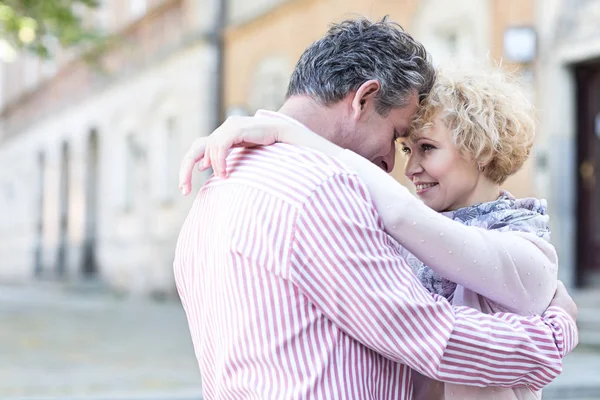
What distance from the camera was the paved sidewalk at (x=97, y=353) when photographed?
7695mm

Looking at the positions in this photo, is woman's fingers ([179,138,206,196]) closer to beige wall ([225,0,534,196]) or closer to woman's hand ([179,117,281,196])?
woman's hand ([179,117,281,196])

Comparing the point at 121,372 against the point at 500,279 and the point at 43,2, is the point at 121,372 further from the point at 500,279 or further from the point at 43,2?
the point at 500,279

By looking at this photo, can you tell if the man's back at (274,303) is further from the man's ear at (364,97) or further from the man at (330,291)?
the man's ear at (364,97)

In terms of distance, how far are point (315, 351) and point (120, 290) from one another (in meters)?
21.9

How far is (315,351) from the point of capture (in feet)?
5.79

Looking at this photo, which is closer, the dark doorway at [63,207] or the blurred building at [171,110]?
the blurred building at [171,110]

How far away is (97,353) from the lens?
10.6 m

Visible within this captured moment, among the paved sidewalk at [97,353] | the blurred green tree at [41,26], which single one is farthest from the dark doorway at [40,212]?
the blurred green tree at [41,26]

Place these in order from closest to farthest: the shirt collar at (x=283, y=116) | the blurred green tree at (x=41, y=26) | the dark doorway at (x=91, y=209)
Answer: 1. the shirt collar at (x=283, y=116)
2. the blurred green tree at (x=41, y=26)
3. the dark doorway at (x=91, y=209)

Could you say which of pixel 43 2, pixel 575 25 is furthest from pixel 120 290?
pixel 575 25

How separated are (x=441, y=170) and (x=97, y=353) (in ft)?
29.0

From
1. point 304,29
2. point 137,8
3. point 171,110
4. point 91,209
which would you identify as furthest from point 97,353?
point 91,209

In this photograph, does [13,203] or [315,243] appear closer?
[315,243]

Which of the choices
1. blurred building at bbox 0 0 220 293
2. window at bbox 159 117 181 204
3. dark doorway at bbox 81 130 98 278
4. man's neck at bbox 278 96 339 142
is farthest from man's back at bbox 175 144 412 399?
dark doorway at bbox 81 130 98 278
